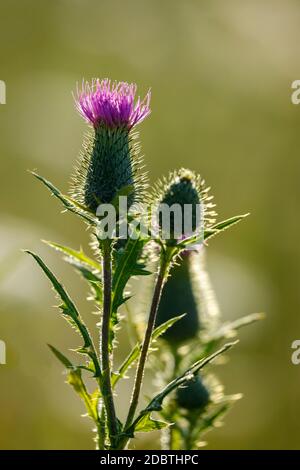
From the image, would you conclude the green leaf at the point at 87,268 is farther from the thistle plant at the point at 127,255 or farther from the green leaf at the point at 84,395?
the green leaf at the point at 84,395

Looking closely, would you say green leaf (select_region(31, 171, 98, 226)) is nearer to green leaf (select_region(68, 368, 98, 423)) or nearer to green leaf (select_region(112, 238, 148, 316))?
green leaf (select_region(112, 238, 148, 316))

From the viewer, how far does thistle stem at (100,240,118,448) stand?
235 cm

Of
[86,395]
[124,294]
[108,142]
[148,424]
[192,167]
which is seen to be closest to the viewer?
[148,424]

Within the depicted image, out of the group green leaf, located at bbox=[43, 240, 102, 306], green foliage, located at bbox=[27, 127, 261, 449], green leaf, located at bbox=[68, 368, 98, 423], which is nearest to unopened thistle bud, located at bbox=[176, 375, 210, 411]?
green foliage, located at bbox=[27, 127, 261, 449]

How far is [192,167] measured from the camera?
25.8 ft

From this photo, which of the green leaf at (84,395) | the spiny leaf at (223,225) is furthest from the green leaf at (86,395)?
the spiny leaf at (223,225)

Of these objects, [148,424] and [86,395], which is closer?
[148,424]

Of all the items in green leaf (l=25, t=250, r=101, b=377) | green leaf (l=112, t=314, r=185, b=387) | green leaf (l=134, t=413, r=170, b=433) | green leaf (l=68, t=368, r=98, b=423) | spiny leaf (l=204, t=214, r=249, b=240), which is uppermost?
spiny leaf (l=204, t=214, r=249, b=240)

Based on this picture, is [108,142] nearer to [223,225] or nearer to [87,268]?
[87,268]

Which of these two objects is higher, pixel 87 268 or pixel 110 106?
pixel 110 106

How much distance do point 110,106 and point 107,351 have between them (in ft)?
3.40

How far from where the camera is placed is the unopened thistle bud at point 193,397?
3.49m

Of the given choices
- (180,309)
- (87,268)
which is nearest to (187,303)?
(180,309)

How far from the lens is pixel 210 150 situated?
823cm
